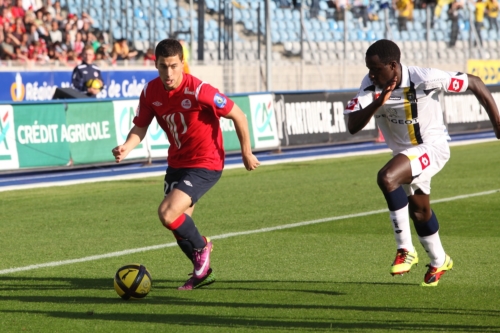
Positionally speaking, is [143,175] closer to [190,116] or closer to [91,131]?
[91,131]

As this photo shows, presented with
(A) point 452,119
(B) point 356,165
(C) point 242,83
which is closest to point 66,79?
(C) point 242,83

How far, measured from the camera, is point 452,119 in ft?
83.4

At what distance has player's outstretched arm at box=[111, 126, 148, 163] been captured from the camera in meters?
7.14

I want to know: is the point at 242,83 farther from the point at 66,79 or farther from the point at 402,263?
the point at 402,263

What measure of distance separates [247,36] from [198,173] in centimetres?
2232

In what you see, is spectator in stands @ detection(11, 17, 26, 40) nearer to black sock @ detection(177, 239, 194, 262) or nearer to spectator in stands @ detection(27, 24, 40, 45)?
spectator in stands @ detection(27, 24, 40, 45)

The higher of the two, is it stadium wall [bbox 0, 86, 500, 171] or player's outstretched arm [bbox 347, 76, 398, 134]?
player's outstretched arm [bbox 347, 76, 398, 134]

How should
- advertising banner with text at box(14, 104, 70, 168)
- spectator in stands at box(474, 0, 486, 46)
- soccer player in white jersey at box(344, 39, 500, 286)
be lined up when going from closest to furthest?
1. soccer player in white jersey at box(344, 39, 500, 286)
2. advertising banner with text at box(14, 104, 70, 168)
3. spectator in stands at box(474, 0, 486, 46)

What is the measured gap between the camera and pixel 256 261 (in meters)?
8.62

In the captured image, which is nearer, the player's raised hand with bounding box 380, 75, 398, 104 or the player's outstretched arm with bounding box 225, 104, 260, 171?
the player's raised hand with bounding box 380, 75, 398, 104

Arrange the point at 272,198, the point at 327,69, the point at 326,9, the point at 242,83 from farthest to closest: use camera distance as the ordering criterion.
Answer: the point at 326,9, the point at 327,69, the point at 242,83, the point at 272,198

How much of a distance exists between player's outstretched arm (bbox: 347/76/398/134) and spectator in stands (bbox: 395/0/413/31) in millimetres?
26308

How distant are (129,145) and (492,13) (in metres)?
29.4

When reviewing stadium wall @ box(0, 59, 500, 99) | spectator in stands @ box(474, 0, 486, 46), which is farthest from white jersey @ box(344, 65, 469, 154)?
spectator in stands @ box(474, 0, 486, 46)
